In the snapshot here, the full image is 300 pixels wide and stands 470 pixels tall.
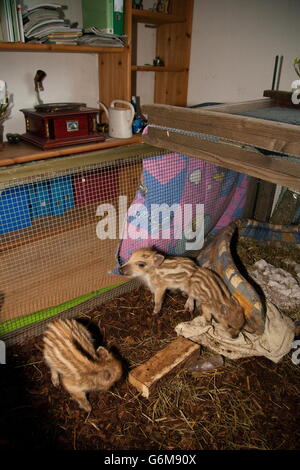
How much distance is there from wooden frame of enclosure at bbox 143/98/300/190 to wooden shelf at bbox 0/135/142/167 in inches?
36.5

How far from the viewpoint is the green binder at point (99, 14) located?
2.69m

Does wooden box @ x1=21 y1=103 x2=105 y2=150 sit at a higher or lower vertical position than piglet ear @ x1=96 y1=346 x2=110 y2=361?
higher

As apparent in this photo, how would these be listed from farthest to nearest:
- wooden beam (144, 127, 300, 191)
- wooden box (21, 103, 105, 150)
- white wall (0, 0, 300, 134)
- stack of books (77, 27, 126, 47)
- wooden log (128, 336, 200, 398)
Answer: white wall (0, 0, 300, 134), stack of books (77, 27, 126, 47), wooden box (21, 103, 105, 150), wooden log (128, 336, 200, 398), wooden beam (144, 127, 300, 191)

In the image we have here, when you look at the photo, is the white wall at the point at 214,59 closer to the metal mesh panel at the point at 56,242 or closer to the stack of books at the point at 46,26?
the stack of books at the point at 46,26

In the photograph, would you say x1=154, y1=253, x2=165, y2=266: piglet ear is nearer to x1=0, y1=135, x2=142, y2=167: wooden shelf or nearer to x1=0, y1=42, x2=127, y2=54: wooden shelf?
x1=0, y1=135, x2=142, y2=167: wooden shelf

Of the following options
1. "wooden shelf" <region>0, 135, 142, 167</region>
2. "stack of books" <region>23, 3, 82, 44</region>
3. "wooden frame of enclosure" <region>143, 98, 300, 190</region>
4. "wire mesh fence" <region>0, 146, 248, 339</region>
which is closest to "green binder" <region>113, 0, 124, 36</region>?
"stack of books" <region>23, 3, 82, 44</region>

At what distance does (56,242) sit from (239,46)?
2.48 m

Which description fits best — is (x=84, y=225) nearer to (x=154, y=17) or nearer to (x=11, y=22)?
(x=11, y=22)

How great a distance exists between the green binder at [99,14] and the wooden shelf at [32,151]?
90cm

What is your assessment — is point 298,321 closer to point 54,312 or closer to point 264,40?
point 54,312

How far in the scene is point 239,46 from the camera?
10.5 feet

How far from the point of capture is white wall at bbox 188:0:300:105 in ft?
9.48
